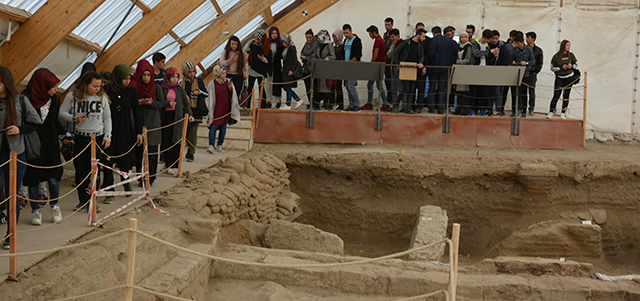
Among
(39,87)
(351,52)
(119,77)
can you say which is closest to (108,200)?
(119,77)

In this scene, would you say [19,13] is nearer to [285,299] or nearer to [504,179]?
[285,299]

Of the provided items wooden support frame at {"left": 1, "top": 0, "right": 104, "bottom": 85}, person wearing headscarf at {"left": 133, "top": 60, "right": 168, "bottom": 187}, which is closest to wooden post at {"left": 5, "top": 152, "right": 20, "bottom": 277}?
person wearing headscarf at {"left": 133, "top": 60, "right": 168, "bottom": 187}

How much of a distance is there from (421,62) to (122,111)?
6.70 meters

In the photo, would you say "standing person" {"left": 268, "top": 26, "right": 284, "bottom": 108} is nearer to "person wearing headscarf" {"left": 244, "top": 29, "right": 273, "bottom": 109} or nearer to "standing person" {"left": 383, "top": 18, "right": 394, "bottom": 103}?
"person wearing headscarf" {"left": 244, "top": 29, "right": 273, "bottom": 109}

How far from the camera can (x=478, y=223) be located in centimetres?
→ 1030

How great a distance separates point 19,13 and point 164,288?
432 centimetres

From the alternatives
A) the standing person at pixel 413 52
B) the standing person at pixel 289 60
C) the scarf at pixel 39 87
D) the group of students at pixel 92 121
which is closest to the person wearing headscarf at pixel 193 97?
the group of students at pixel 92 121

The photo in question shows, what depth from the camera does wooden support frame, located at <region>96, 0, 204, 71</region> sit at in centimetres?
938

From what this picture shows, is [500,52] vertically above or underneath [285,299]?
above

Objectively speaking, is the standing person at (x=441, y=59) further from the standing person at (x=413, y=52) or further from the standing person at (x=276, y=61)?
the standing person at (x=276, y=61)

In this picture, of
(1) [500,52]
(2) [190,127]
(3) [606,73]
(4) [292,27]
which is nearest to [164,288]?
(2) [190,127]

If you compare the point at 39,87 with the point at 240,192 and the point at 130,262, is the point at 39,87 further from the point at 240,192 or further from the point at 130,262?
the point at 240,192

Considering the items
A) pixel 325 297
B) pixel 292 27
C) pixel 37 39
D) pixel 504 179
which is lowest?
pixel 325 297

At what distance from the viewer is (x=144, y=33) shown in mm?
9438
